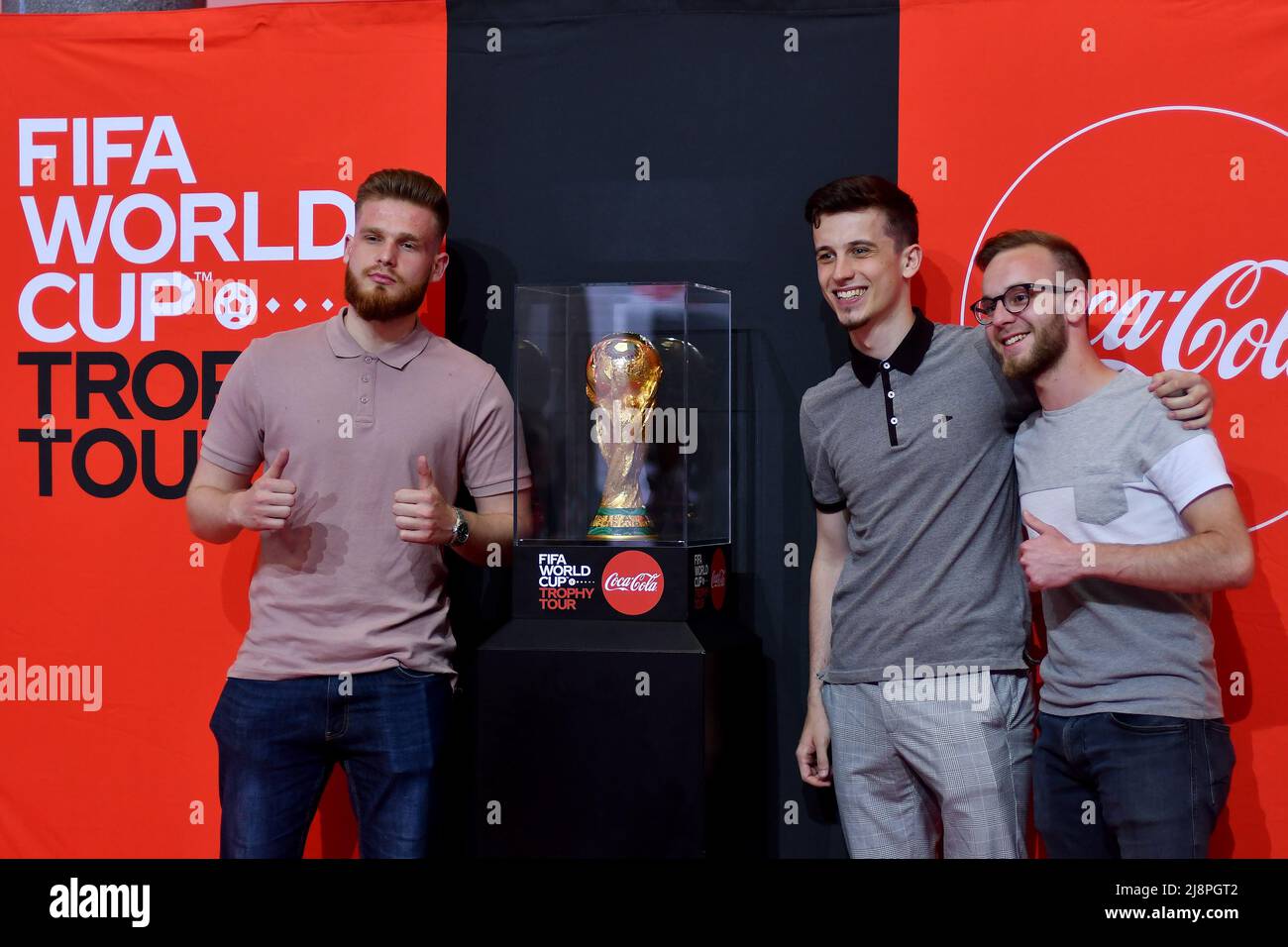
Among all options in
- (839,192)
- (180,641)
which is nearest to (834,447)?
(839,192)

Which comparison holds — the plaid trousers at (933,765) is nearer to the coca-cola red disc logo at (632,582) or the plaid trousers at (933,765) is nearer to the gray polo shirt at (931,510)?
the gray polo shirt at (931,510)

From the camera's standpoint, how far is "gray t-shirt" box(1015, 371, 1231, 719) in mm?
2416

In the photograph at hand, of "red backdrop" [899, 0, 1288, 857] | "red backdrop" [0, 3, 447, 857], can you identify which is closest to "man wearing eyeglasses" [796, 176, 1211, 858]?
→ "red backdrop" [899, 0, 1288, 857]

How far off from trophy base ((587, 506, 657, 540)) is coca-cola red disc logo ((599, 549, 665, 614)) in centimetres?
8

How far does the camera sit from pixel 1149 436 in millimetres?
2457

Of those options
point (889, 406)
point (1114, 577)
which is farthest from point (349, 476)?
point (1114, 577)

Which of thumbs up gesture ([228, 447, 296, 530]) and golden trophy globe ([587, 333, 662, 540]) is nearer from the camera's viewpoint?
thumbs up gesture ([228, 447, 296, 530])

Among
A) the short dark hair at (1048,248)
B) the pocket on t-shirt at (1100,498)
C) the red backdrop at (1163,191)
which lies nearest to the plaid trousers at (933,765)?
the pocket on t-shirt at (1100,498)

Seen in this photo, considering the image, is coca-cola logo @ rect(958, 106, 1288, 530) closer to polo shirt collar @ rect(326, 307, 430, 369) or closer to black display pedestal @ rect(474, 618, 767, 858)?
black display pedestal @ rect(474, 618, 767, 858)

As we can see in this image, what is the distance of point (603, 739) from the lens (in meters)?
2.74

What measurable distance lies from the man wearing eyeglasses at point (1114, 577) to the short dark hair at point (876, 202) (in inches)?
11.5
